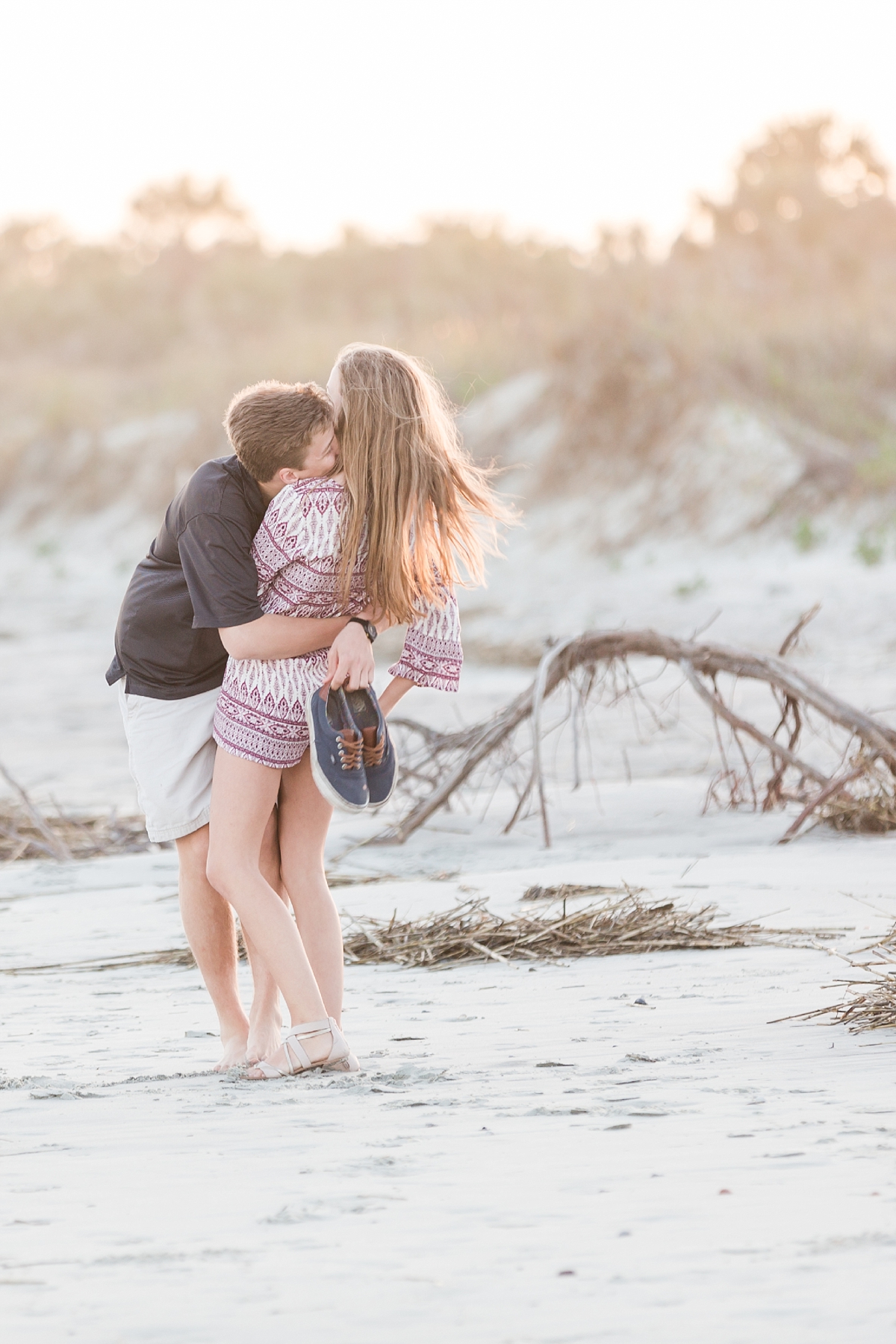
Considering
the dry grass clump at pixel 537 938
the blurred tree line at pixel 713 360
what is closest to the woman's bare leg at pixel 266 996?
the dry grass clump at pixel 537 938

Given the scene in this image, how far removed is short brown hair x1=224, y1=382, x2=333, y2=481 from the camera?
304 centimetres

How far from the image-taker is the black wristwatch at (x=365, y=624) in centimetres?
315

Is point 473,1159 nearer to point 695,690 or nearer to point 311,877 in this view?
point 311,877

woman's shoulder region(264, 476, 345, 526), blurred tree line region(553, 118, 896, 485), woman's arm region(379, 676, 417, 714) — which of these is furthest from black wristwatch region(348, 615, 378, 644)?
blurred tree line region(553, 118, 896, 485)

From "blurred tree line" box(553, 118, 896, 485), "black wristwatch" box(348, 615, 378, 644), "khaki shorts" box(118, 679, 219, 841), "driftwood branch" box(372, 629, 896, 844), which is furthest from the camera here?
"blurred tree line" box(553, 118, 896, 485)

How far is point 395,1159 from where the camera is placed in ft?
8.45

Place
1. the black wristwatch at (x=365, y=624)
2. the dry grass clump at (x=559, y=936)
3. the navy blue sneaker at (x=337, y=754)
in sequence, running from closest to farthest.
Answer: the navy blue sneaker at (x=337, y=754) < the black wristwatch at (x=365, y=624) < the dry grass clump at (x=559, y=936)

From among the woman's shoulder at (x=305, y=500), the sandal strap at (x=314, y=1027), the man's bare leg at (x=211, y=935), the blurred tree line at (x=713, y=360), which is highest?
the blurred tree line at (x=713, y=360)

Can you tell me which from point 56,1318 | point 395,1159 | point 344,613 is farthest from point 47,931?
point 56,1318

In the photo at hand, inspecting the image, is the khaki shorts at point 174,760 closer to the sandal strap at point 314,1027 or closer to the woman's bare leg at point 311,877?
the woman's bare leg at point 311,877

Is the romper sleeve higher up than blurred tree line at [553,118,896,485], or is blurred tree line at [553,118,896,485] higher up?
blurred tree line at [553,118,896,485]

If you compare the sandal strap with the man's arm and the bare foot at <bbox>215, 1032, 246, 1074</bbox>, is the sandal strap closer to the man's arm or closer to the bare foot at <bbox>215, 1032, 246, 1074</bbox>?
the bare foot at <bbox>215, 1032, 246, 1074</bbox>

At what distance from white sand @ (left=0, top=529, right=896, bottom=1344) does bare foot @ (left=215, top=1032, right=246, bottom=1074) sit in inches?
2.0

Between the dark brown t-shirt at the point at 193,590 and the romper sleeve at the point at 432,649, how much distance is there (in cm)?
35
